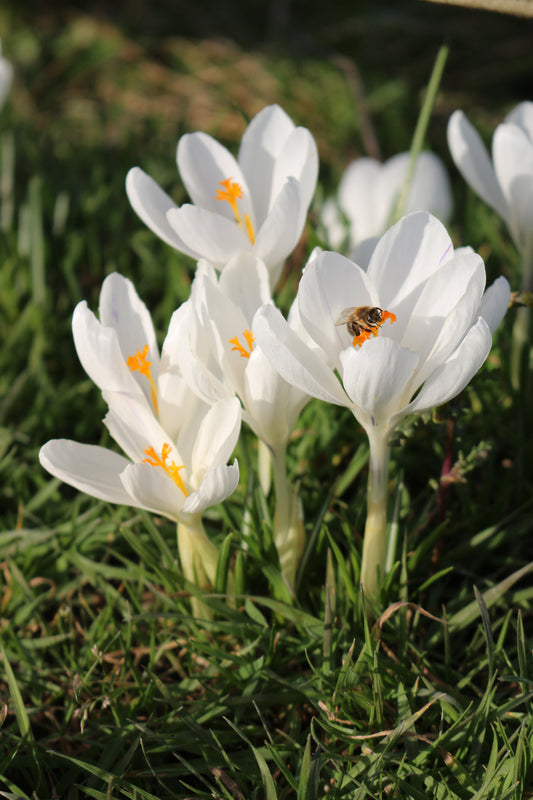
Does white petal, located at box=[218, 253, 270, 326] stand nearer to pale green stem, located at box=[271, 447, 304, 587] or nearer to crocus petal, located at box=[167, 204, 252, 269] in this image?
crocus petal, located at box=[167, 204, 252, 269]

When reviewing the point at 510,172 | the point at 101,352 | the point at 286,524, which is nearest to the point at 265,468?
the point at 286,524

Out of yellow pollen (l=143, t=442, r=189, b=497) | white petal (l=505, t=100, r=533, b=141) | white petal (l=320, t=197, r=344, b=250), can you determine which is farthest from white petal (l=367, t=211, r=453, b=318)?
white petal (l=320, t=197, r=344, b=250)

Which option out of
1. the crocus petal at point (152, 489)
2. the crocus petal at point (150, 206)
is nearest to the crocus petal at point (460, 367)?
the crocus petal at point (152, 489)

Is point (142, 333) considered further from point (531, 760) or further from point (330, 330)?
point (531, 760)

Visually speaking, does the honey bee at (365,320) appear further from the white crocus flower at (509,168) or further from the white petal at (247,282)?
the white crocus flower at (509,168)

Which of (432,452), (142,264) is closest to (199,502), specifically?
(432,452)

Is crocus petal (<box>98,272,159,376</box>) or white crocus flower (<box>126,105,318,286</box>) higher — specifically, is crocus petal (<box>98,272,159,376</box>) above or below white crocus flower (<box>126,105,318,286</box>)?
below

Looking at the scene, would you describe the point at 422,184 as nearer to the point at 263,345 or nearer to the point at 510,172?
the point at 510,172
